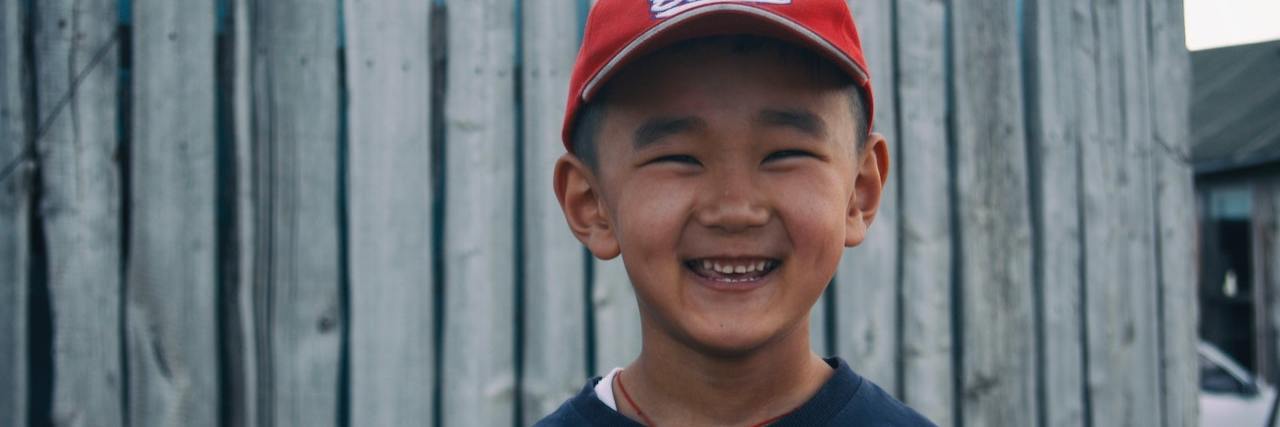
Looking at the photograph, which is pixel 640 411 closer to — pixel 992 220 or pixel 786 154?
pixel 786 154

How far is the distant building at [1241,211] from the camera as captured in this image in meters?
9.61

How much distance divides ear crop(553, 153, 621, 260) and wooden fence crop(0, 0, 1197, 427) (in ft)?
3.82

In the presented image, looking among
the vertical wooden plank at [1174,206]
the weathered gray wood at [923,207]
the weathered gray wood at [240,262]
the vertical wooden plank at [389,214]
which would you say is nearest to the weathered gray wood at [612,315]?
the vertical wooden plank at [389,214]

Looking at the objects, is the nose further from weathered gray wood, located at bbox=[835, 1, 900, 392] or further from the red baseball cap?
weathered gray wood, located at bbox=[835, 1, 900, 392]

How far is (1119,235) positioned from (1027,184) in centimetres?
45

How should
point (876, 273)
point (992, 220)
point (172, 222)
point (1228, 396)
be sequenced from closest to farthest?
point (172, 222)
point (876, 273)
point (992, 220)
point (1228, 396)

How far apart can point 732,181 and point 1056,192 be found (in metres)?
2.57

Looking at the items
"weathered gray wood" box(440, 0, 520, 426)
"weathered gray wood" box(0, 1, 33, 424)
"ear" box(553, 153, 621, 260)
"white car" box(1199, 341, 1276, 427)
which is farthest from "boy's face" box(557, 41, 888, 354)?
"white car" box(1199, 341, 1276, 427)

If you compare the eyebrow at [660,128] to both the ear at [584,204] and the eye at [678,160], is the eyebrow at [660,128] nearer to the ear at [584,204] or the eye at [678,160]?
the eye at [678,160]

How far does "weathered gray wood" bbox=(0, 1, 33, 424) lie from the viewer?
2.25 m

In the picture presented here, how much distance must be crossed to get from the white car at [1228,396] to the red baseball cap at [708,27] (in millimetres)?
6556

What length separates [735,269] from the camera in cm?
131

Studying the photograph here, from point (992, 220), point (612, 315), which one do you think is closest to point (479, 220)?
point (612, 315)

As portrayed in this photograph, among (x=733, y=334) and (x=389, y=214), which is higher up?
(x=389, y=214)
